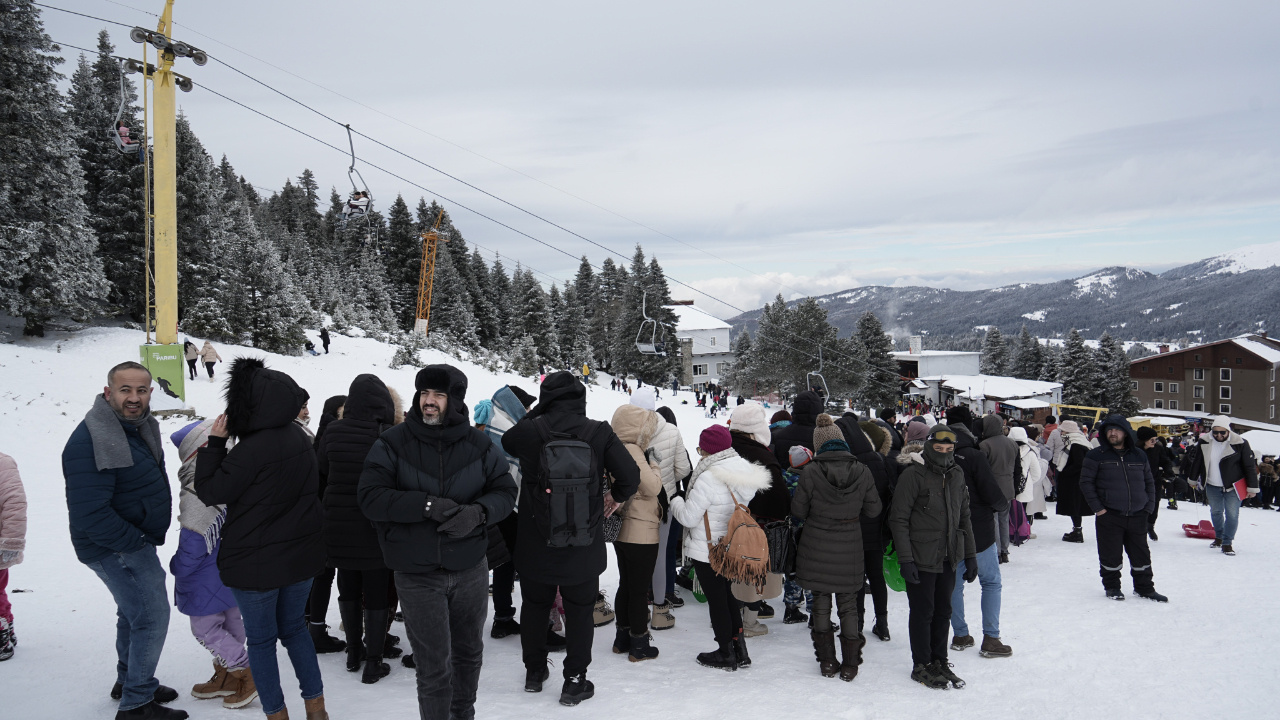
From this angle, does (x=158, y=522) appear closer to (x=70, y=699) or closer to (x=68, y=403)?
(x=70, y=699)

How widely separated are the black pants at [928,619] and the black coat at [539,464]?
7.66 ft

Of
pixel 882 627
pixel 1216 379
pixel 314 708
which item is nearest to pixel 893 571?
pixel 882 627

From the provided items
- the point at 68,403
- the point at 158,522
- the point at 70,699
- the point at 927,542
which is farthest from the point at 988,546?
the point at 68,403

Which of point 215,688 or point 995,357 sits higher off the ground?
point 995,357

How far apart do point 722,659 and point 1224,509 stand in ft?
27.3

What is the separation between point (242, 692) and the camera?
12.8 feet

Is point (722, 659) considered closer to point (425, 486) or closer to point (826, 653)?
point (826, 653)

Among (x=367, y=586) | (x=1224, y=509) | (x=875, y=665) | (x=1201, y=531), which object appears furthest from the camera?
(x=1201, y=531)

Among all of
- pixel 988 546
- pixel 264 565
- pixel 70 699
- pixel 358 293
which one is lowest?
pixel 70 699

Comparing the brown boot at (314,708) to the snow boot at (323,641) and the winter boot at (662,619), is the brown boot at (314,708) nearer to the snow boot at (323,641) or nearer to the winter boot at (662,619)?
the snow boot at (323,641)

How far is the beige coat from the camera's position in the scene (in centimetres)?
477

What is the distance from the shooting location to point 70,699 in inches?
154

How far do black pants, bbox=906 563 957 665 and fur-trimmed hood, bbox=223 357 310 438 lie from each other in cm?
430

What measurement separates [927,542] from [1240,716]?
7.33ft
